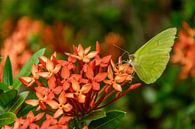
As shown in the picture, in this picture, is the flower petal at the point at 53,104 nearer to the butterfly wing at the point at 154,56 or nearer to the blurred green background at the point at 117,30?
the butterfly wing at the point at 154,56

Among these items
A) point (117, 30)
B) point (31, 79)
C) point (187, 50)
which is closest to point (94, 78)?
point (31, 79)

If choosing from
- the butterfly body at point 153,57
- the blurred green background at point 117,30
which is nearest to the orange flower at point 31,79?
the butterfly body at point 153,57

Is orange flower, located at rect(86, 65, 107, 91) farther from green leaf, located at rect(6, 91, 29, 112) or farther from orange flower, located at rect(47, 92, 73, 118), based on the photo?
green leaf, located at rect(6, 91, 29, 112)

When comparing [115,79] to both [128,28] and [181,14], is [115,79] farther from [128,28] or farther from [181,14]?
[128,28]

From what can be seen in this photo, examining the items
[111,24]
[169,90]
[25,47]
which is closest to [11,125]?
[25,47]

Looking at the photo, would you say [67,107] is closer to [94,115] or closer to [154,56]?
[94,115]
